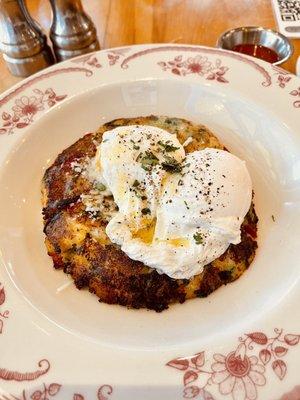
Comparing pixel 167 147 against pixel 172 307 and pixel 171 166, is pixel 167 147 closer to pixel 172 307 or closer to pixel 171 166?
pixel 171 166

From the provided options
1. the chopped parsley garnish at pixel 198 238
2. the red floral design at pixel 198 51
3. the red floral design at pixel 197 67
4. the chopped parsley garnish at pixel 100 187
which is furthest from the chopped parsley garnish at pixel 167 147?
the red floral design at pixel 198 51

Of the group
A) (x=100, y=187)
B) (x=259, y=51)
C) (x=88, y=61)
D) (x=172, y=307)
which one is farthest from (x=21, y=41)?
(x=172, y=307)

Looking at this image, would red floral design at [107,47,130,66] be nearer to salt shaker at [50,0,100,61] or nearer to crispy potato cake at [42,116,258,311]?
salt shaker at [50,0,100,61]

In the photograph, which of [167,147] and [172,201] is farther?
[167,147]

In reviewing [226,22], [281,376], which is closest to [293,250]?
[281,376]

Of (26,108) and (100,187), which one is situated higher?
(26,108)

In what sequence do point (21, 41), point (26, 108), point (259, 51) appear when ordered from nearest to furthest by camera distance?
point (26, 108)
point (21, 41)
point (259, 51)
